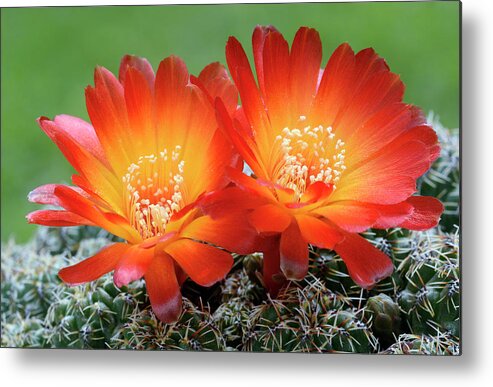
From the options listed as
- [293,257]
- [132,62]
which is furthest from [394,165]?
[132,62]

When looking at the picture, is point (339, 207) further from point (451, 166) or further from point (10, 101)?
point (10, 101)

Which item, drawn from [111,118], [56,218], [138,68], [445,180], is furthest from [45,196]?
[445,180]

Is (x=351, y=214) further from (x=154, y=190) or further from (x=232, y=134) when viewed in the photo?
(x=154, y=190)

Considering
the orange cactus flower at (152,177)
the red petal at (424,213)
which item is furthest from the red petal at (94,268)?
the red petal at (424,213)

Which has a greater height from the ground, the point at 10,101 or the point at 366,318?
the point at 10,101

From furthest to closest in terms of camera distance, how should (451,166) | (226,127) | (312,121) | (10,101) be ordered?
(10,101) < (451,166) < (312,121) < (226,127)

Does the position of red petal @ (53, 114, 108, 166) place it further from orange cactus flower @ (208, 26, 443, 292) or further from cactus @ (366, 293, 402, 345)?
cactus @ (366, 293, 402, 345)
